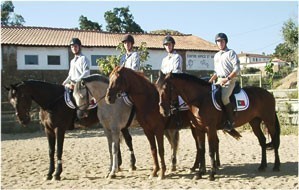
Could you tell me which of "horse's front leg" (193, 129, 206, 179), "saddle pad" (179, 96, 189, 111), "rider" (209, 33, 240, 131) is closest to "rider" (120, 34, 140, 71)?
"saddle pad" (179, 96, 189, 111)

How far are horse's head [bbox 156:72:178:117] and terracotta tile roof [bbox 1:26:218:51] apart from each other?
21.8m

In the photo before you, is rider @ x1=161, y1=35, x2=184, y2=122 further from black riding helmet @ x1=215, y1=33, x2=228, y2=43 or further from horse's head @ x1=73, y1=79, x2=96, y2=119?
horse's head @ x1=73, y1=79, x2=96, y2=119

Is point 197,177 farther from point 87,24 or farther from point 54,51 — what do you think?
point 87,24

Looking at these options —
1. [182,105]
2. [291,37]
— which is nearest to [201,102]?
[182,105]

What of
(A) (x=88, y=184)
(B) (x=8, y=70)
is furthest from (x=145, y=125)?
(B) (x=8, y=70)

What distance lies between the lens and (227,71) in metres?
6.96

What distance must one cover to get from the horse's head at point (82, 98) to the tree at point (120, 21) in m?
41.0

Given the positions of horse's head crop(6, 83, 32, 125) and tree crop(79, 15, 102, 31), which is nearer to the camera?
horse's head crop(6, 83, 32, 125)

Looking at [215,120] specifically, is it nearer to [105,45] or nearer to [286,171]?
[286,171]

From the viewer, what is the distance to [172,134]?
7.80 meters

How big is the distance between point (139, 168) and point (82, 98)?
206cm

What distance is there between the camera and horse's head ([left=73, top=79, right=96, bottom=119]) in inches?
272

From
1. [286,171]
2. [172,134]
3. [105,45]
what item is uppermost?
[105,45]

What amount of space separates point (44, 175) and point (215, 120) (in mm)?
3570
